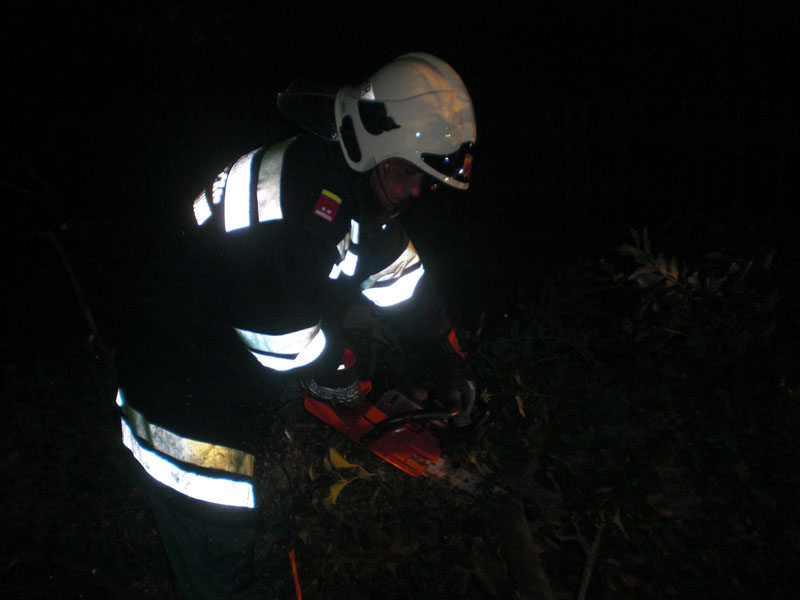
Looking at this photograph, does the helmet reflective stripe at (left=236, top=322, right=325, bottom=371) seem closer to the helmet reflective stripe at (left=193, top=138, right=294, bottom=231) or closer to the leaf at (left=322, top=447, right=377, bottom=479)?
the helmet reflective stripe at (left=193, top=138, right=294, bottom=231)

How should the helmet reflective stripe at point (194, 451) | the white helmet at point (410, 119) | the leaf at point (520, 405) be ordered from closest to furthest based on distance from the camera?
the helmet reflective stripe at point (194, 451), the white helmet at point (410, 119), the leaf at point (520, 405)

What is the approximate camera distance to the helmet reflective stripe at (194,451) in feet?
5.82

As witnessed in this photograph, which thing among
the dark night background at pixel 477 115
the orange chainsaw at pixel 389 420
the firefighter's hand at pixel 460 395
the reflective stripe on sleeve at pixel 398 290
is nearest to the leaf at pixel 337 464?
the orange chainsaw at pixel 389 420

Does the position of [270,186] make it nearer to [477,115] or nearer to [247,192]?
[247,192]

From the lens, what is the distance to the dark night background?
170 inches

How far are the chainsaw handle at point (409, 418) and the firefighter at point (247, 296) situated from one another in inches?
21.8

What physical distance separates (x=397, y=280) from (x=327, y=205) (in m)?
0.80

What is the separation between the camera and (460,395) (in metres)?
2.56

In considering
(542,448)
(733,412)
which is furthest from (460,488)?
(733,412)

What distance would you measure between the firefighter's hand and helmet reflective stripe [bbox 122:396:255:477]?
100 cm

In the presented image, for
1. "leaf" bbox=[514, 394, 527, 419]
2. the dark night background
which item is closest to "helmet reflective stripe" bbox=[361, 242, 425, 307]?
"leaf" bbox=[514, 394, 527, 419]

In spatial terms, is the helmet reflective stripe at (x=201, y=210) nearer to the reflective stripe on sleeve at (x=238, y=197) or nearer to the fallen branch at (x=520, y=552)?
the reflective stripe on sleeve at (x=238, y=197)

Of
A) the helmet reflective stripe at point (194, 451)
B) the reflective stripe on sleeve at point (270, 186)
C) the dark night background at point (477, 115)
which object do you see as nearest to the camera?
the reflective stripe on sleeve at point (270, 186)

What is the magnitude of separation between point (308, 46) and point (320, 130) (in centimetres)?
314
